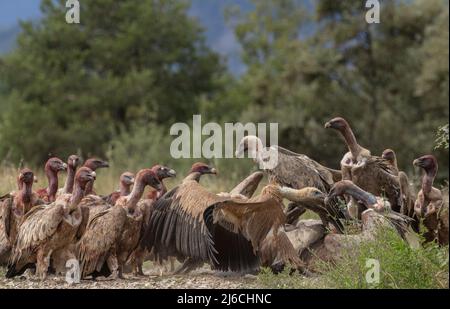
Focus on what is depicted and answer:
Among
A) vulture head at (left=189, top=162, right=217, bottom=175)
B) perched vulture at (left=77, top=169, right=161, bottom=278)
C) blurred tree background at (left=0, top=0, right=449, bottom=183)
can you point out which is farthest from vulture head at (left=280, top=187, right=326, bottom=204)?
blurred tree background at (left=0, top=0, right=449, bottom=183)

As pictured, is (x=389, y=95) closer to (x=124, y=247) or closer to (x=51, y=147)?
(x=51, y=147)

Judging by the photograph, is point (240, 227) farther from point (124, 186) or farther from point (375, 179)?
point (375, 179)

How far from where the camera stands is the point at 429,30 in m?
31.8

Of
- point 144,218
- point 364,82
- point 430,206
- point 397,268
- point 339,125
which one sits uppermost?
point 364,82

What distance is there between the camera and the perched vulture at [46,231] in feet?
28.7

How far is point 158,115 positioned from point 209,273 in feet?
99.8

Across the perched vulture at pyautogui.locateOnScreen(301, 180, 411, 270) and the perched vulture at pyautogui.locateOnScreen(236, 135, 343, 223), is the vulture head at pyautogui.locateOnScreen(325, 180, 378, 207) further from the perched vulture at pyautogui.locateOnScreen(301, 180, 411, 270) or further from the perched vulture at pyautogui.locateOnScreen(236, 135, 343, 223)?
the perched vulture at pyautogui.locateOnScreen(236, 135, 343, 223)

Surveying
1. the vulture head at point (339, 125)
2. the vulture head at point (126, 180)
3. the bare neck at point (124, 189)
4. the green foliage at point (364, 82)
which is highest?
the green foliage at point (364, 82)

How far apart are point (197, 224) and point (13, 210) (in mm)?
1959

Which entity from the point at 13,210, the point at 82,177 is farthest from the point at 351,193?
the point at 13,210

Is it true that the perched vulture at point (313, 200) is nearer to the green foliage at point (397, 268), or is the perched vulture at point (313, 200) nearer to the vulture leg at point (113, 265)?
the green foliage at point (397, 268)

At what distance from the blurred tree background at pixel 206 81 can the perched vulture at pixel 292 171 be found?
49.5 ft

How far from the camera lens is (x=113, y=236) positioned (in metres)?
8.87

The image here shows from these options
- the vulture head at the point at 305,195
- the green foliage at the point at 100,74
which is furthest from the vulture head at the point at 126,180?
the green foliage at the point at 100,74
